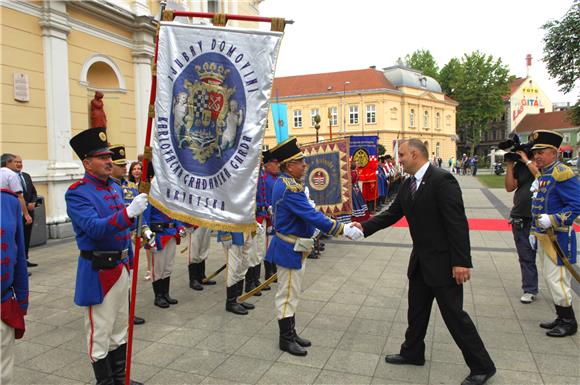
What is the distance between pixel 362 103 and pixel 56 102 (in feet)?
149

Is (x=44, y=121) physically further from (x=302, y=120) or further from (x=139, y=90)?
(x=302, y=120)

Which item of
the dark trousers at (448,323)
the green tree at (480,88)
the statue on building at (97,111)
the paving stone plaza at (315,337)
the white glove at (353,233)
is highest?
the green tree at (480,88)

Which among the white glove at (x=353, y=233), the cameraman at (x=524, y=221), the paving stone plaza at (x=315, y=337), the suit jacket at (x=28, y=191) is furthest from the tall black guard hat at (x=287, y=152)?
the suit jacket at (x=28, y=191)

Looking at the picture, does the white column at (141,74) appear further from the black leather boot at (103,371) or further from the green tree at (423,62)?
the green tree at (423,62)

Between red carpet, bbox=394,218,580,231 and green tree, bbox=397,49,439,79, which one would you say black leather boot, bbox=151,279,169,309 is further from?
green tree, bbox=397,49,439,79

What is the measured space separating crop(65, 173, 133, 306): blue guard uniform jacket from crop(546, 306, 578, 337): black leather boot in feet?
14.6

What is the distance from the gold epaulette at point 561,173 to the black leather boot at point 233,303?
13.2 ft

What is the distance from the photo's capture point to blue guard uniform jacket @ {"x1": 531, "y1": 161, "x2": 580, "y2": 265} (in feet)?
14.8

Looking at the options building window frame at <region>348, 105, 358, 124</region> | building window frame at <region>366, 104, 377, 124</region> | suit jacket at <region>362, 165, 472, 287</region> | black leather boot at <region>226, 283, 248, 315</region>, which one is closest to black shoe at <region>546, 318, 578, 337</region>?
suit jacket at <region>362, 165, 472, 287</region>

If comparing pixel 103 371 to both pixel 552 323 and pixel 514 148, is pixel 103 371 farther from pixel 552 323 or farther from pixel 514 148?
pixel 514 148

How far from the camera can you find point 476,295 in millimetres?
5887

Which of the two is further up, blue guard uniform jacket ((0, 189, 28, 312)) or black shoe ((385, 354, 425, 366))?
blue guard uniform jacket ((0, 189, 28, 312))

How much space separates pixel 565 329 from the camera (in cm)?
446

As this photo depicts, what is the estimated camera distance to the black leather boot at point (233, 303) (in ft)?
17.5
